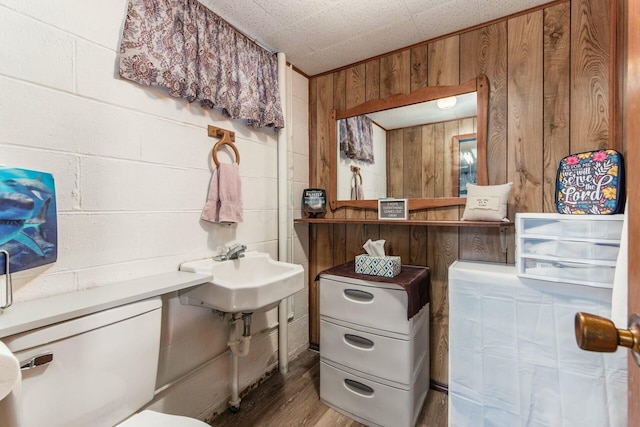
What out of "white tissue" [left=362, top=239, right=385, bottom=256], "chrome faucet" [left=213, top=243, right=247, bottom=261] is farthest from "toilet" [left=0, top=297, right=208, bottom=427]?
"white tissue" [left=362, top=239, right=385, bottom=256]

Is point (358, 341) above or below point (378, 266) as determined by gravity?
below

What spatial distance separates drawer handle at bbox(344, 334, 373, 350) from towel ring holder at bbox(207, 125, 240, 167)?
4.01 ft

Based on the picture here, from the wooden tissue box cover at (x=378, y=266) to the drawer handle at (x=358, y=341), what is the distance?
1.21 feet

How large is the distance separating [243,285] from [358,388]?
967 mm

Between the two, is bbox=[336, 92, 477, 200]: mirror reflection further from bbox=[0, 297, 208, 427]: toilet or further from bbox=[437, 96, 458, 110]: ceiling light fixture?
bbox=[0, 297, 208, 427]: toilet

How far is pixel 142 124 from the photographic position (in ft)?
4.18

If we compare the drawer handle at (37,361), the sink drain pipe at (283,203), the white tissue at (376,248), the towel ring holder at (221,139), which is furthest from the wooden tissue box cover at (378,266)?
the drawer handle at (37,361)

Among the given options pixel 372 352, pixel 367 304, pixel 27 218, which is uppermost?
pixel 27 218

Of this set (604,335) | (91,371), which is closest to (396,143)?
(604,335)

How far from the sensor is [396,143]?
1925 mm

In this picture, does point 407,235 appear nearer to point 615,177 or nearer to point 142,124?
point 615,177

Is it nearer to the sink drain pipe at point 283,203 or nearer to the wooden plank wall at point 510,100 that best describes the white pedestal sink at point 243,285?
the sink drain pipe at point 283,203

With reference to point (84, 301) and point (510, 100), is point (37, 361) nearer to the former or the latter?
point (84, 301)

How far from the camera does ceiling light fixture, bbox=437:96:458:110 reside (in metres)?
1.72
